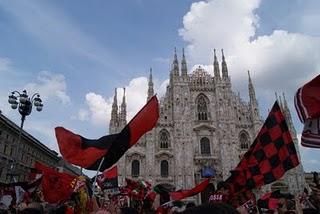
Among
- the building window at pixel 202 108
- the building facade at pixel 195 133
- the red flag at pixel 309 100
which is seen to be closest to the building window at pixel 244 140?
the building facade at pixel 195 133

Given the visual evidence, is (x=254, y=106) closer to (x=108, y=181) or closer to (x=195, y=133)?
(x=195, y=133)

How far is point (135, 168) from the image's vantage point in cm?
4066

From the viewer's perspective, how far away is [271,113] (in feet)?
24.6

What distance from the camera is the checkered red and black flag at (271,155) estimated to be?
22.9 ft

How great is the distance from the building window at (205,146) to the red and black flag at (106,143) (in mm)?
35642

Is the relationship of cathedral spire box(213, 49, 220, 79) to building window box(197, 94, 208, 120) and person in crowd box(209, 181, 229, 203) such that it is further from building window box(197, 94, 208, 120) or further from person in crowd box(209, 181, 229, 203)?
person in crowd box(209, 181, 229, 203)

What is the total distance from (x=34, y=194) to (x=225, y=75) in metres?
37.8

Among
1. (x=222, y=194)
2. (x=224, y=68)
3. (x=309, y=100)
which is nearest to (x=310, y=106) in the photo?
(x=309, y=100)

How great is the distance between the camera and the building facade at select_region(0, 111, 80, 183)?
1298 inches

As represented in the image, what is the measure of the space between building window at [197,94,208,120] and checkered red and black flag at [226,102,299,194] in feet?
118

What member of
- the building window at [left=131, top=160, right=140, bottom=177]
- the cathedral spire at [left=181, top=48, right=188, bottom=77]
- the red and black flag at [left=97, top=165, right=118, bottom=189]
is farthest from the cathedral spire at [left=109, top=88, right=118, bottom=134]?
the red and black flag at [left=97, top=165, right=118, bottom=189]

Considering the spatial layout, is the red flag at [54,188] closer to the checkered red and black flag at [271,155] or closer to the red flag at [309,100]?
the checkered red and black flag at [271,155]

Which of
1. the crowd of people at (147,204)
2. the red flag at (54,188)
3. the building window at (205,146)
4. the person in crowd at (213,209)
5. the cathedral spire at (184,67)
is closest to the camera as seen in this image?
the person in crowd at (213,209)

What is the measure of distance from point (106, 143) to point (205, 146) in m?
36.0
